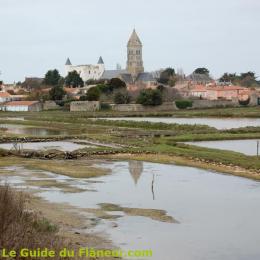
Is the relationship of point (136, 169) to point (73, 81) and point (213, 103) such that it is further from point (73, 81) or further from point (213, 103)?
point (73, 81)

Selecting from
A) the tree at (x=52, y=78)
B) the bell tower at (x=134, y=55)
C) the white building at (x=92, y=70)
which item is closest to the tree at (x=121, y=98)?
the tree at (x=52, y=78)

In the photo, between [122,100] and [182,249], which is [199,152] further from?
[122,100]

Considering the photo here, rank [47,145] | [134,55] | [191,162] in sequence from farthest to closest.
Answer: [134,55] → [47,145] → [191,162]

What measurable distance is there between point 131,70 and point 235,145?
383 ft

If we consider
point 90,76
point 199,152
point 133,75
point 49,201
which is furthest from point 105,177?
point 90,76

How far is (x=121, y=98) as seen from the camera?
90.9 m

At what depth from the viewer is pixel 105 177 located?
2431 cm

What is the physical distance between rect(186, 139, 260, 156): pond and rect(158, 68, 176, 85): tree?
303ft

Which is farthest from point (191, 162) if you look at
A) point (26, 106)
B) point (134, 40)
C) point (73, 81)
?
point (134, 40)

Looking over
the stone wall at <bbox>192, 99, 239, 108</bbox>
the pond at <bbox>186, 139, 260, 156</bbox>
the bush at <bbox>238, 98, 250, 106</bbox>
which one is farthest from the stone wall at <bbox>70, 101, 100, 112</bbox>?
the pond at <bbox>186, 139, 260, 156</bbox>

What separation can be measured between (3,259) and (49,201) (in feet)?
31.7

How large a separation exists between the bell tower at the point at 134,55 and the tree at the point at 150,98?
64798 mm

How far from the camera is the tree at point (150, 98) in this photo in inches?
3420

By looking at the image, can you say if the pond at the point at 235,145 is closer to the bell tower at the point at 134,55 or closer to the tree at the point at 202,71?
the bell tower at the point at 134,55
